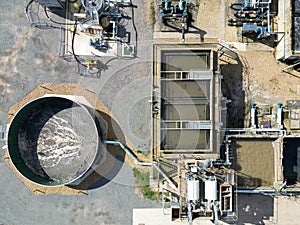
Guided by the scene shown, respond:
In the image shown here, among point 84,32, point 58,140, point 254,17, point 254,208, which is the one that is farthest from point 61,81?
point 254,208

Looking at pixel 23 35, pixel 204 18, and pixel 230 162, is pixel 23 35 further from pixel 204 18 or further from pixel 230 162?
pixel 230 162

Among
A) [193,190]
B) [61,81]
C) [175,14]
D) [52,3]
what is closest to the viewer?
[193,190]

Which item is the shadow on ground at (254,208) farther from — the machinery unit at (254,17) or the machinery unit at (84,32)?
the machinery unit at (84,32)

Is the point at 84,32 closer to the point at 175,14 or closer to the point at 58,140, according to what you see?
the point at 175,14

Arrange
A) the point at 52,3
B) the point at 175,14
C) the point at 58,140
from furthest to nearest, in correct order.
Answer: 1. the point at 58,140
2. the point at 175,14
3. the point at 52,3

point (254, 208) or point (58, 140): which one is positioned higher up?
point (58, 140)

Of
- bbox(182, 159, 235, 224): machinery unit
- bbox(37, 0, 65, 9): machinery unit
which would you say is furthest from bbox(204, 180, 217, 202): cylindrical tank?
bbox(37, 0, 65, 9): machinery unit
